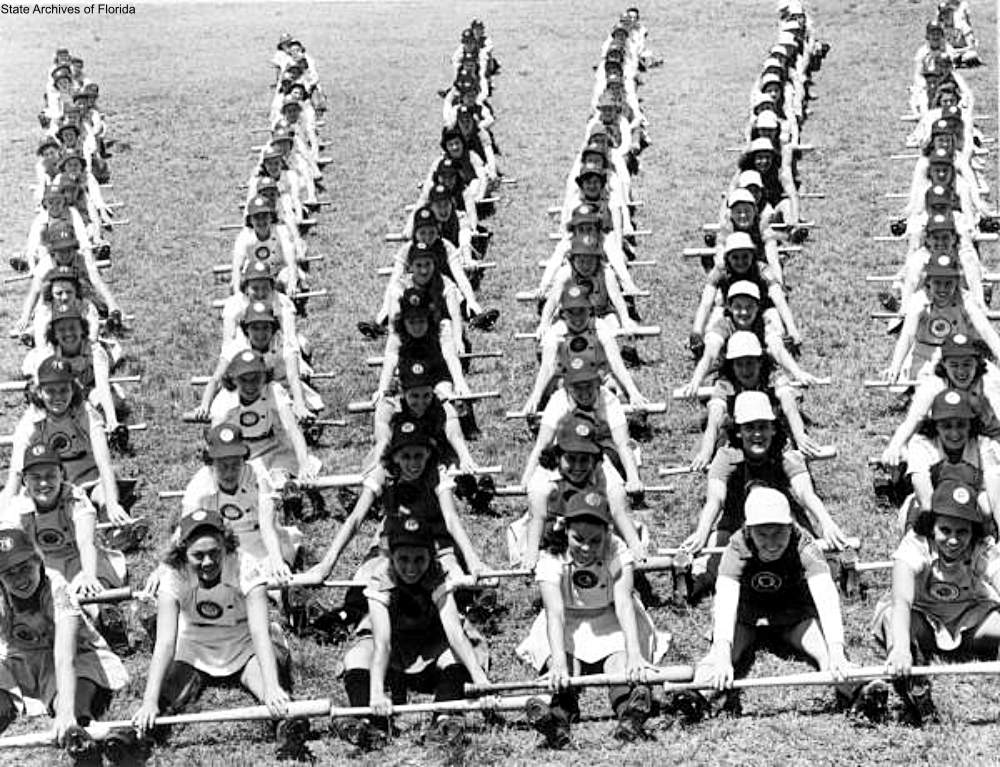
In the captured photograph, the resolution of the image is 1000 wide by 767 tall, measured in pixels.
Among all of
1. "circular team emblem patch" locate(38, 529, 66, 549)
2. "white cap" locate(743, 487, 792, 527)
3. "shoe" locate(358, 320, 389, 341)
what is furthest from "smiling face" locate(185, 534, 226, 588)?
"shoe" locate(358, 320, 389, 341)

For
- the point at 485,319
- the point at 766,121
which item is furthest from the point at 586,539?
the point at 766,121

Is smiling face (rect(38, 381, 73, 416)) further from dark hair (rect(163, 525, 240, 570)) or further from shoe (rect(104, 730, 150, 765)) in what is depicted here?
shoe (rect(104, 730, 150, 765))

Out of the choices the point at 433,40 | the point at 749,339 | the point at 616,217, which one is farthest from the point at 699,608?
the point at 433,40

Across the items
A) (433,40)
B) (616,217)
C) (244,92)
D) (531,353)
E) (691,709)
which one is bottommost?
(691,709)

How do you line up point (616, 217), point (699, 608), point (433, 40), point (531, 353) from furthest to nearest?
1. point (433, 40)
2. point (616, 217)
3. point (531, 353)
4. point (699, 608)

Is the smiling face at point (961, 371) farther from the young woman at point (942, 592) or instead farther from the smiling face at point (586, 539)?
the smiling face at point (586, 539)

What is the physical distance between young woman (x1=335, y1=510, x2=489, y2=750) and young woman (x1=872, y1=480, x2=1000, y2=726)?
121 inches

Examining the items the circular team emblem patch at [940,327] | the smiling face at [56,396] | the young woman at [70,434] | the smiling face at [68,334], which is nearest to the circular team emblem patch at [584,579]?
the young woman at [70,434]

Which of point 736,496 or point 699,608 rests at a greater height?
point 736,496

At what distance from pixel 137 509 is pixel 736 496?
255 inches

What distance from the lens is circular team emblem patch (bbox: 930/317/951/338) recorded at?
1482 centimetres

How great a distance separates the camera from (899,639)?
31.6 ft

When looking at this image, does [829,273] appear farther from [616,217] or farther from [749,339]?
[749,339]

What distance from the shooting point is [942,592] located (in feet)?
33.7
